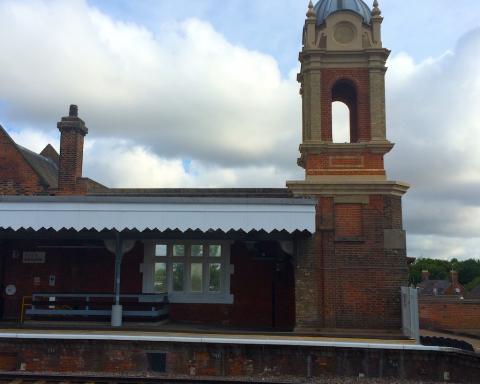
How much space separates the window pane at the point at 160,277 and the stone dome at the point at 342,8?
8.76 m

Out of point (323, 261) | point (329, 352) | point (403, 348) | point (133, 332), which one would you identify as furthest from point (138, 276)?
point (403, 348)

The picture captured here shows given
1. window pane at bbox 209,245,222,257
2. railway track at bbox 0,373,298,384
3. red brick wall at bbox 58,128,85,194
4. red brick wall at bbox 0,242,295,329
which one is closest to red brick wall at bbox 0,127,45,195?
red brick wall at bbox 58,128,85,194

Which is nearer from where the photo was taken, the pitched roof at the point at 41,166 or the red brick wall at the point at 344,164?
the red brick wall at the point at 344,164

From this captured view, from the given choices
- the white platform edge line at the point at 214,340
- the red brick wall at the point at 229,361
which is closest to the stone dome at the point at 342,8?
the white platform edge line at the point at 214,340

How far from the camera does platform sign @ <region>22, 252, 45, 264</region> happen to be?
15.2 metres

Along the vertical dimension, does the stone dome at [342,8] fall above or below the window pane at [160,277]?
above

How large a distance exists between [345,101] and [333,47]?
2.69 meters

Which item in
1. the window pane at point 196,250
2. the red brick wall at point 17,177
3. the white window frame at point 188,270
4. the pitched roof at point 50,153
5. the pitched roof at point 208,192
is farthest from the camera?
the pitched roof at point 50,153

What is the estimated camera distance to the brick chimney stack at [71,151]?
17188 mm

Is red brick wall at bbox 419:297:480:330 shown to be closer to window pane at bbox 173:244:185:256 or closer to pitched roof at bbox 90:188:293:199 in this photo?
pitched roof at bbox 90:188:293:199

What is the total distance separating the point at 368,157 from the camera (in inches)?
571

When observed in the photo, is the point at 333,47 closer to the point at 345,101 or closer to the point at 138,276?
the point at 345,101

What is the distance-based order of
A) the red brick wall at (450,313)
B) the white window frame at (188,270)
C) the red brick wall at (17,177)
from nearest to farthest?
the white window frame at (188,270) < the red brick wall at (17,177) < the red brick wall at (450,313)

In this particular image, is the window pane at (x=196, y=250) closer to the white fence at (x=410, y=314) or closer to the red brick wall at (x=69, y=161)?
the red brick wall at (x=69, y=161)
